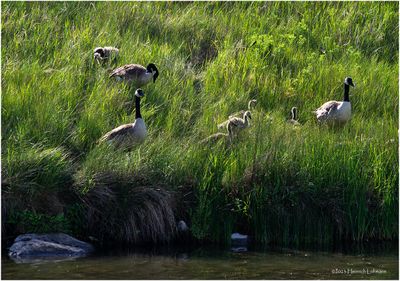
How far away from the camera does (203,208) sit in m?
11.0

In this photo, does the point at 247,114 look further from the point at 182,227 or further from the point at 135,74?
the point at 182,227

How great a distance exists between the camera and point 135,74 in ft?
44.6

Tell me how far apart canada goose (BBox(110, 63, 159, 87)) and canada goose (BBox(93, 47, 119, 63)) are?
490 mm

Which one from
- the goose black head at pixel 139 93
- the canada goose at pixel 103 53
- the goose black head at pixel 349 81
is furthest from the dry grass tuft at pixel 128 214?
the goose black head at pixel 349 81

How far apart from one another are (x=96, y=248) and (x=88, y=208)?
49 centimetres

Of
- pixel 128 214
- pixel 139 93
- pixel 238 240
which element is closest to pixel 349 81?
pixel 139 93

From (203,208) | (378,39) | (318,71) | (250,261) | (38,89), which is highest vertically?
(378,39)

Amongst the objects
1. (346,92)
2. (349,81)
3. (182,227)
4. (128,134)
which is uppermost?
(349,81)

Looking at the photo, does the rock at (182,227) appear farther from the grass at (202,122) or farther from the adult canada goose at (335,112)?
the adult canada goose at (335,112)

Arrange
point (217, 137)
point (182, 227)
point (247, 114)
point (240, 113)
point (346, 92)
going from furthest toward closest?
point (346, 92) → point (240, 113) → point (247, 114) → point (217, 137) → point (182, 227)

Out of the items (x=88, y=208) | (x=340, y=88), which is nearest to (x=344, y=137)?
(x=340, y=88)

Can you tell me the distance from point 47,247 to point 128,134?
2206 mm

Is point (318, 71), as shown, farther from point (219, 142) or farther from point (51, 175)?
point (51, 175)

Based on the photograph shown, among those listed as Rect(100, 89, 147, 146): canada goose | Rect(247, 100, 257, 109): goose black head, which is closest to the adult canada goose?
Rect(247, 100, 257, 109): goose black head
